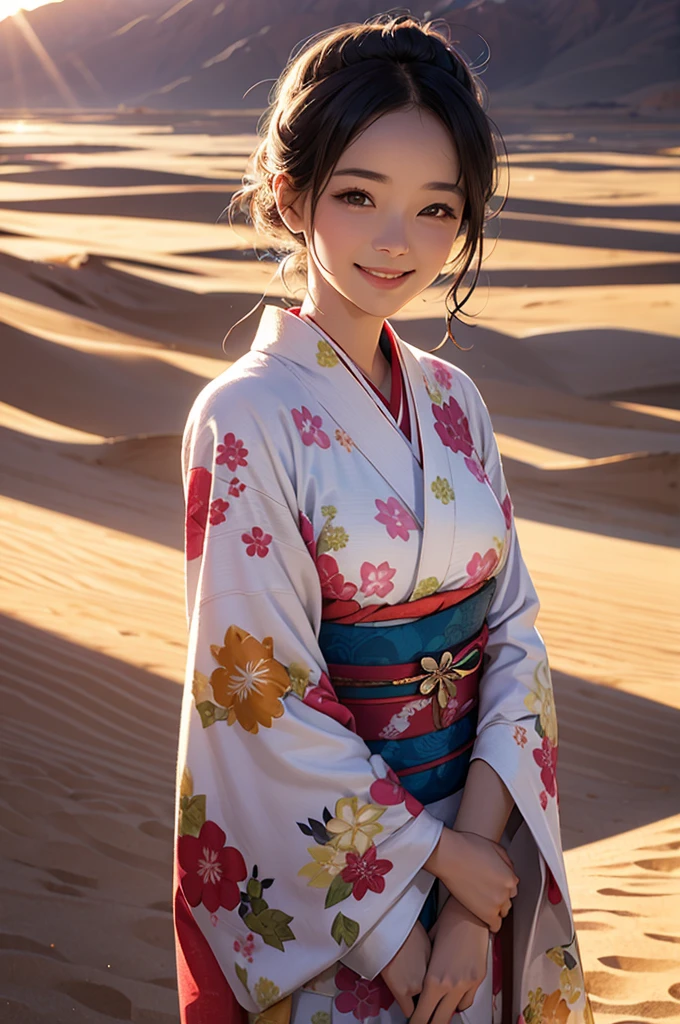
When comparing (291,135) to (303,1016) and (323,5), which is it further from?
(323,5)

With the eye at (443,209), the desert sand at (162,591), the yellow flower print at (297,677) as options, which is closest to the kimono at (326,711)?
the yellow flower print at (297,677)

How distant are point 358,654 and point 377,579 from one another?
0.11 metres

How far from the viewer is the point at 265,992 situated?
136 centimetres

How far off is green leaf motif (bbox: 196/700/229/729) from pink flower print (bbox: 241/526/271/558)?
0.20 metres

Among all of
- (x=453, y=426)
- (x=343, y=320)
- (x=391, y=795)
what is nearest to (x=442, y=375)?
(x=453, y=426)

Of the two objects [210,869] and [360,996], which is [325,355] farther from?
[360,996]

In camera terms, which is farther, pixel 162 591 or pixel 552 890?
pixel 162 591

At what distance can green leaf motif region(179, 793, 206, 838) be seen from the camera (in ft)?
4.64

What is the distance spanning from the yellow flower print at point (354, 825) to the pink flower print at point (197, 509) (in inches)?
14.4

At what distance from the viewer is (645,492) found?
7371 mm

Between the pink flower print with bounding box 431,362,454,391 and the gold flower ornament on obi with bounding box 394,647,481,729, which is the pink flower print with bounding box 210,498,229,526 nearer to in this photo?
the gold flower ornament on obi with bounding box 394,647,481,729

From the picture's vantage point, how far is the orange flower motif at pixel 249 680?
1.35m

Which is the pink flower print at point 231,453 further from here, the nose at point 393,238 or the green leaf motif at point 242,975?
the green leaf motif at point 242,975

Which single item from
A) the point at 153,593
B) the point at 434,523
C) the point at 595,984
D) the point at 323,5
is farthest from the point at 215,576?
the point at 323,5
